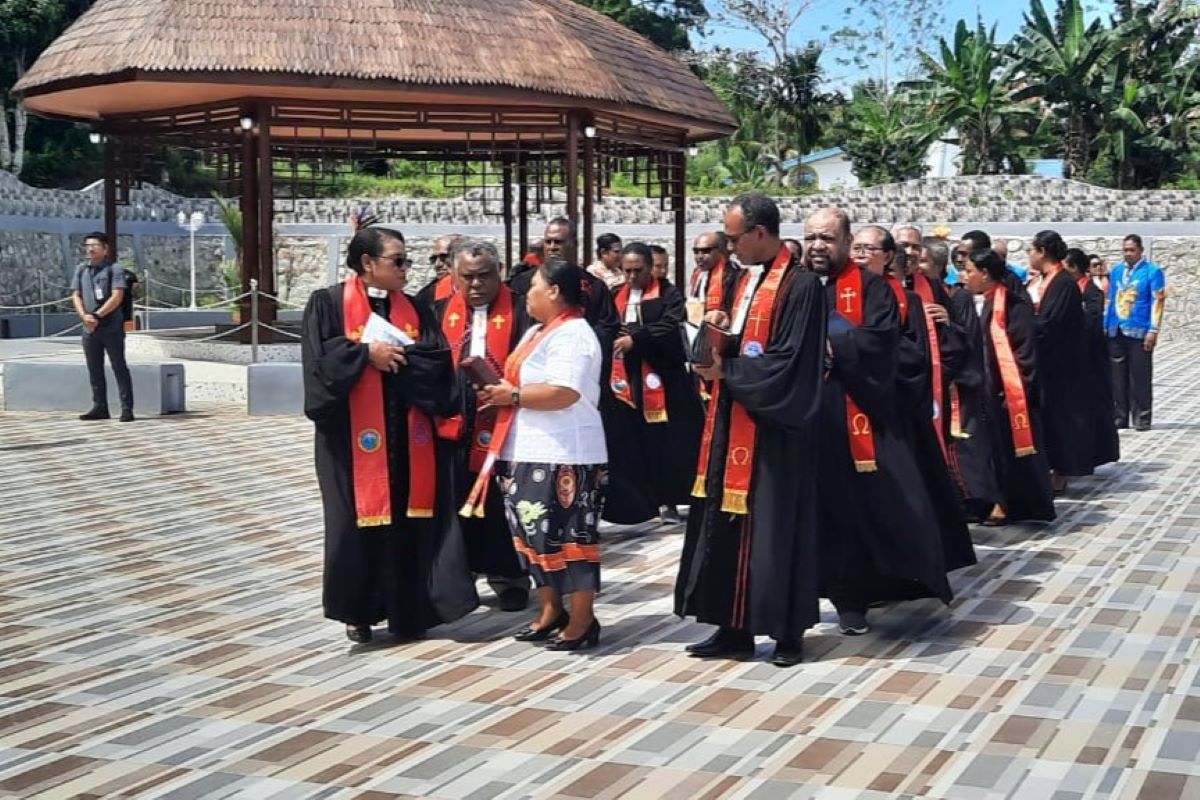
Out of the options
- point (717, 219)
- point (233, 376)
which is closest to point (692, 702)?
point (233, 376)

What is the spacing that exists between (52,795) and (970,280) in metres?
6.21

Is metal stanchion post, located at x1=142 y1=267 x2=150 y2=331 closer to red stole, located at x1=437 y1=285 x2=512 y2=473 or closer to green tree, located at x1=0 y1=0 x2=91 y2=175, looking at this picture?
green tree, located at x1=0 y1=0 x2=91 y2=175

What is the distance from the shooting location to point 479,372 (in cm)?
554

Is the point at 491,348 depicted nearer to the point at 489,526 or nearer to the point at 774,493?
the point at 489,526

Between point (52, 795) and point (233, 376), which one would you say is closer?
point (52, 795)

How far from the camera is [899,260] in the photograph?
308 inches

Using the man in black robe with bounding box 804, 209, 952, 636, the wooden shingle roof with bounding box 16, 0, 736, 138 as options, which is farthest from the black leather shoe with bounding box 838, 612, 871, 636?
the wooden shingle roof with bounding box 16, 0, 736, 138

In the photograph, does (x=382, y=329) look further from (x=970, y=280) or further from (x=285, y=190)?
(x=285, y=190)

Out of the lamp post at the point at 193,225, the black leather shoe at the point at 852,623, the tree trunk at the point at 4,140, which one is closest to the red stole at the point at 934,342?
the black leather shoe at the point at 852,623

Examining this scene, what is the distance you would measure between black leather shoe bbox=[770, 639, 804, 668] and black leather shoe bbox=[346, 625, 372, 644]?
1583 millimetres

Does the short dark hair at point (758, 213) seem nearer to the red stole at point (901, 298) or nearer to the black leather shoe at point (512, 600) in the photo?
the red stole at point (901, 298)

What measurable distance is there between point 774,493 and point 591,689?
96cm

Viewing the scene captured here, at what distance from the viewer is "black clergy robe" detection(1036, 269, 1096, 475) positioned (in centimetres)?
967

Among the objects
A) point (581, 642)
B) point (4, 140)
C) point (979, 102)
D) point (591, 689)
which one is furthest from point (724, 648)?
point (4, 140)
